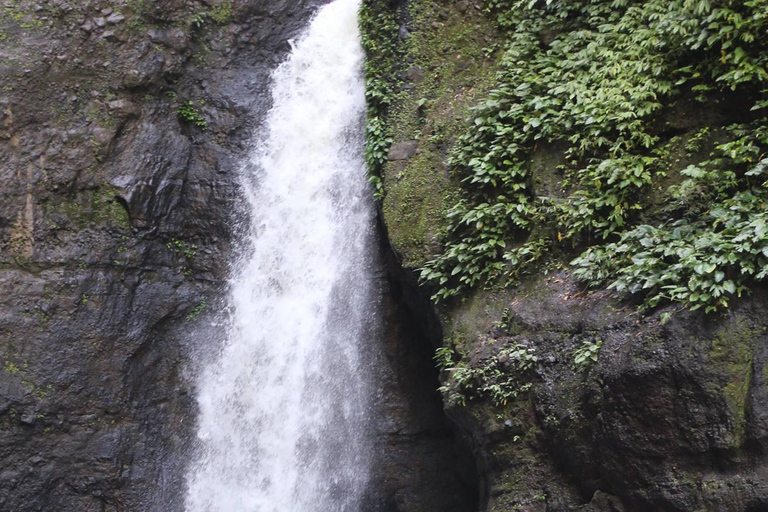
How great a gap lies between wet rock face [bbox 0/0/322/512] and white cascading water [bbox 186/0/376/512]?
1.71 ft

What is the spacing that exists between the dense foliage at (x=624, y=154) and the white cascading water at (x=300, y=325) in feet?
8.57

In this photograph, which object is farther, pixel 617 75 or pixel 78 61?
pixel 78 61

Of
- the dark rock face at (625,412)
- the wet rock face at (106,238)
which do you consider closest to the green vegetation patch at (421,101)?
the dark rock face at (625,412)

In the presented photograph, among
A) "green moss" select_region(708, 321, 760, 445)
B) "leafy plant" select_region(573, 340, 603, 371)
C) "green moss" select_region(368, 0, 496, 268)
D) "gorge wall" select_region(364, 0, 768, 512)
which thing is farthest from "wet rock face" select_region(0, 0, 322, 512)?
"green moss" select_region(708, 321, 760, 445)

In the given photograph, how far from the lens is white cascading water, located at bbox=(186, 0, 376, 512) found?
9070 millimetres

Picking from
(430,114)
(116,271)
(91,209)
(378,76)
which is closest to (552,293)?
(430,114)

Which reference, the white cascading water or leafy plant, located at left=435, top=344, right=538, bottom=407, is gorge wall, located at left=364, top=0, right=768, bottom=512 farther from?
the white cascading water

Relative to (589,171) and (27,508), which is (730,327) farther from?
(27,508)

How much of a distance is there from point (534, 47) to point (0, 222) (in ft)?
27.4

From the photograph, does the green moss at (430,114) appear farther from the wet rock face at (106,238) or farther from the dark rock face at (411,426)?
the wet rock face at (106,238)

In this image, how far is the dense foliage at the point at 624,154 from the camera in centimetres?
525

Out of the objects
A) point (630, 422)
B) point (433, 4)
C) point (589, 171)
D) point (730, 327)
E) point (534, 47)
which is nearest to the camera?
point (730, 327)

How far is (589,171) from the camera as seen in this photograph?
6.70 meters

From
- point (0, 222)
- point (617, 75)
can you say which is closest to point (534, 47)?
point (617, 75)
